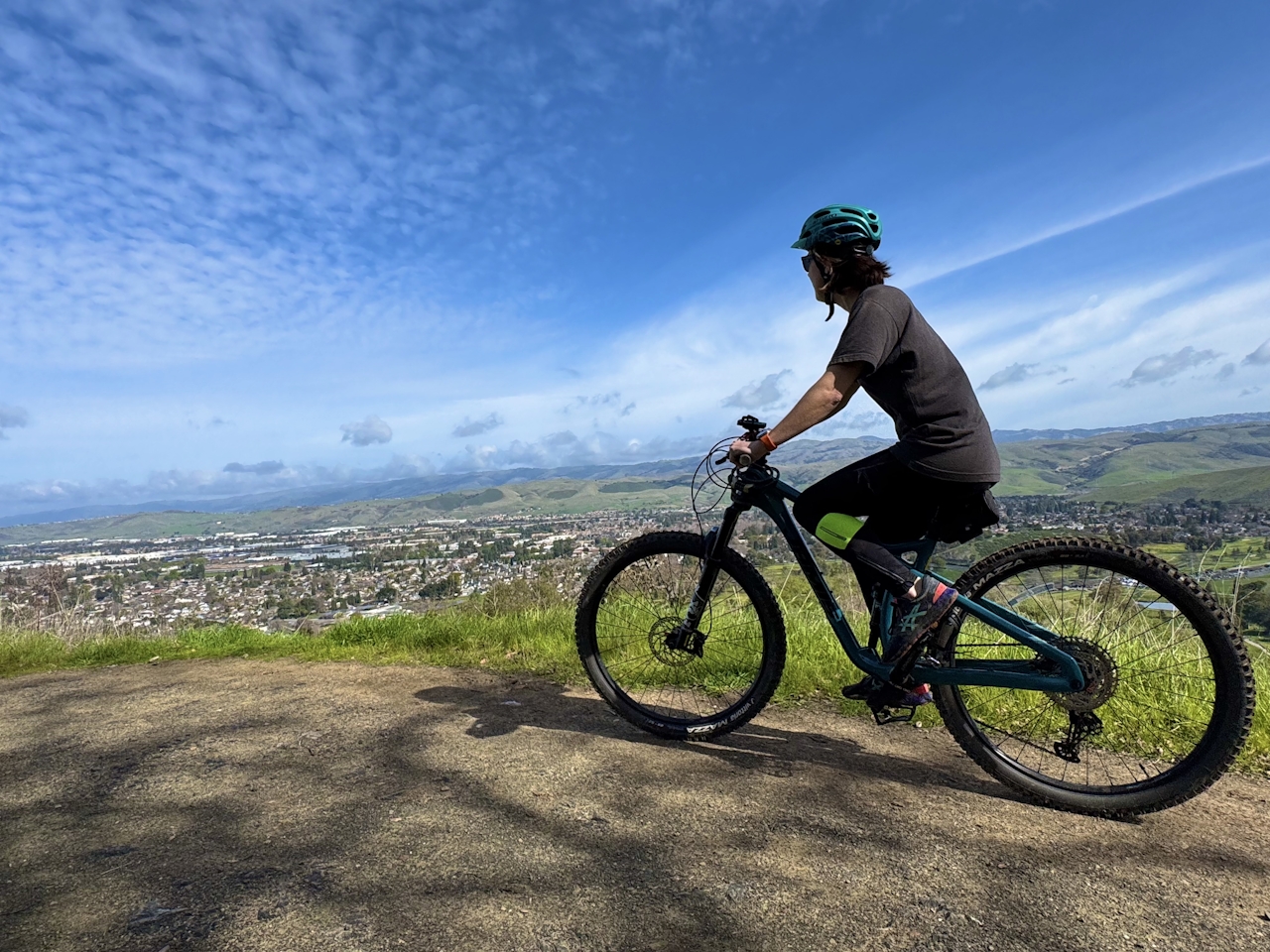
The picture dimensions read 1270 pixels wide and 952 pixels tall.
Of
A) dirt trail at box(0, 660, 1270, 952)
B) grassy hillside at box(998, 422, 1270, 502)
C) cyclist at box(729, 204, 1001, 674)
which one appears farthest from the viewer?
grassy hillside at box(998, 422, 1270, 502)

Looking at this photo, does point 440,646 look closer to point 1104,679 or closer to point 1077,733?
point 1077,733

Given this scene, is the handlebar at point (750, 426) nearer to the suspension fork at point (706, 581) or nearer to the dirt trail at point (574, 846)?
the suspension fork at point (706, 581)

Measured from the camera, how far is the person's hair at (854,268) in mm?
3227

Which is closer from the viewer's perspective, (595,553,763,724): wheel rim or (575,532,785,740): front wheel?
(575,532,785,740): front wheel

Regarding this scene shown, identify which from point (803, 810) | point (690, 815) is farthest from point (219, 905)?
point (803, 810)

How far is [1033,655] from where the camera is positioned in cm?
287

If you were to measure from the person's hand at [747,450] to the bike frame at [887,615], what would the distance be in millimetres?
185

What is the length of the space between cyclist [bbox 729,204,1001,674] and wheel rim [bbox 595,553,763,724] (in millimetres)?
836

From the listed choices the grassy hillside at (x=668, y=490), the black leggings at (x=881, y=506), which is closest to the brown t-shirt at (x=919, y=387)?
the black leggings at (x=881, y=506)

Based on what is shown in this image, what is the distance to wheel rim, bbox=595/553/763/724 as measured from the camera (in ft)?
12.6

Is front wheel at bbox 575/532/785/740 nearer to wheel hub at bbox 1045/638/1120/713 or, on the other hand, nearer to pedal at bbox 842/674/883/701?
pedal at bbox 842/674/883/701

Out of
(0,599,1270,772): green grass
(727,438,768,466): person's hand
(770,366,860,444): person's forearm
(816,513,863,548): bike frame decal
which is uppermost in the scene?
(770,366,860,444): person's forearm

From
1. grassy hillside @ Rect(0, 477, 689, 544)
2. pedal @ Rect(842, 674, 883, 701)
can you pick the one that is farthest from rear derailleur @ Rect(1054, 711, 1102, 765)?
grassy hillside @ Rect(0, 477, 689, 544)

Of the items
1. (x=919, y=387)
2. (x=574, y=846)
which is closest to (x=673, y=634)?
(x=574, y=846)
